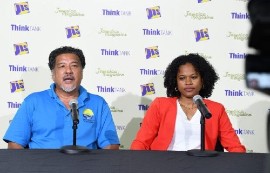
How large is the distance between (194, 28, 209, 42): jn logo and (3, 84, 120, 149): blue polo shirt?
1.49 metres

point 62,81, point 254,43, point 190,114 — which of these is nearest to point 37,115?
point 62,81

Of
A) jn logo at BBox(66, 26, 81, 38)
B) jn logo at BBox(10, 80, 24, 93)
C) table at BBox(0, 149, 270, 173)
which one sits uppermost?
jn logo at BBox(66, 26, 81, 38)

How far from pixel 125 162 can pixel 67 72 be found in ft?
3.97

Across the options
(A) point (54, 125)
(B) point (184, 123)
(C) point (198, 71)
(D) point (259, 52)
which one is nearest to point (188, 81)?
(C) point (198, 71)

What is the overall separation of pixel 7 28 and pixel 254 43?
334 centimetres

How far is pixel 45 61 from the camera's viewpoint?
3688mm

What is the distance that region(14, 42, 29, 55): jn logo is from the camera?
145 inches

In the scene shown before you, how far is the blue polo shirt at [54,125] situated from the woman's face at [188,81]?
0.45 metres

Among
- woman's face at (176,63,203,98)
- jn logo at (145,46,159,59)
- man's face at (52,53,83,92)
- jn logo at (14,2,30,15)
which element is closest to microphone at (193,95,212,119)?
woman's face at (176,63,203,98)

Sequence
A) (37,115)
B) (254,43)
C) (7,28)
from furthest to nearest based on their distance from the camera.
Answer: (7,28)
(37,115)
(254,43)

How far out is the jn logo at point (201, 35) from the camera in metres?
3.77

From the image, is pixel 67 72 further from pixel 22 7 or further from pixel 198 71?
pixel 22 7

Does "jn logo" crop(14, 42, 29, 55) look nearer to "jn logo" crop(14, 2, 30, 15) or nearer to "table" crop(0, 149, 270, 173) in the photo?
"jn logo" crop(14, 2, 30, 15)

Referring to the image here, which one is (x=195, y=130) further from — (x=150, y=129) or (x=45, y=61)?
(x=45, y=61)
